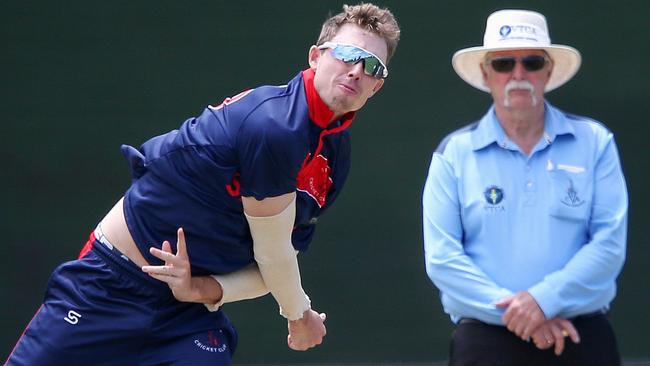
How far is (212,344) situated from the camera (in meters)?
3.60

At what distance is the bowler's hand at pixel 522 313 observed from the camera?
3.59 meters

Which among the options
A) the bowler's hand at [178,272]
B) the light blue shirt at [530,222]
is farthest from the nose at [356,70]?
the bowler's hand at [178,272]

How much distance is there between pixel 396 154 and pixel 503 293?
1.78m

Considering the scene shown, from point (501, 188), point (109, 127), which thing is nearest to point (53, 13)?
point (109, 127)

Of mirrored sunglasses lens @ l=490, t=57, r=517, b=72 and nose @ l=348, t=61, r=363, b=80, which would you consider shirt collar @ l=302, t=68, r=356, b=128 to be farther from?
mirrored sunglasses lens @ l=490, t=57, r=517, b=72

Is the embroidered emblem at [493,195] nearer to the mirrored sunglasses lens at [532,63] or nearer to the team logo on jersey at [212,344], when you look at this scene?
the mirrored sunglasses lens at [532,63]

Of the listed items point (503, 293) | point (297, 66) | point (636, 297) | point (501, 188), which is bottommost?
point (636, 297)

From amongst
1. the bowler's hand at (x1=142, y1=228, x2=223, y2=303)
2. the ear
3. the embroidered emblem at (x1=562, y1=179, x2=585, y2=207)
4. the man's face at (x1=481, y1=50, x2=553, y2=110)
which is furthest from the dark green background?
the bowler's hand at (x1=142, y1=228, x2=223, y2=303)

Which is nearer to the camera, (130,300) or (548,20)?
(130,300)

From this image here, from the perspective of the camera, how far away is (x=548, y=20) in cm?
524

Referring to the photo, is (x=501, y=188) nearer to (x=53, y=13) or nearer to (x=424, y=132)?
(x=424, y=132)

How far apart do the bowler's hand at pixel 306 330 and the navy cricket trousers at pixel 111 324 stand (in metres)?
0.26

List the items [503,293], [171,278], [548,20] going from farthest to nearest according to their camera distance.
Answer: [548,20] → [503,293] → [171,278]

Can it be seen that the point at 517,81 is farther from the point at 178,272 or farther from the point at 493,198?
the point at 178,272
